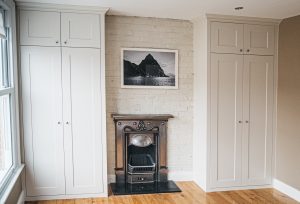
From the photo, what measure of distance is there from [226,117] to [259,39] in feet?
3.82

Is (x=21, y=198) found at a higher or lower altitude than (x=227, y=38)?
lower

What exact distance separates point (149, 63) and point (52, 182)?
201 cm

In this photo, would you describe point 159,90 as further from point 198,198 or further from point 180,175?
point 198,198

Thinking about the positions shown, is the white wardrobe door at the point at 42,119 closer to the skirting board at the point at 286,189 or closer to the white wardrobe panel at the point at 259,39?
the white wardrobe panel at the point at 259,39

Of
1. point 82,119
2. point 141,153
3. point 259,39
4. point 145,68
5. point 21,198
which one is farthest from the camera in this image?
point 141,153

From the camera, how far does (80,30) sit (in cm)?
363

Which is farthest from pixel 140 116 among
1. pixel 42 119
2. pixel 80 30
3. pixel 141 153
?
pixel 80 30

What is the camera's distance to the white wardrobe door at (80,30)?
3.59 m

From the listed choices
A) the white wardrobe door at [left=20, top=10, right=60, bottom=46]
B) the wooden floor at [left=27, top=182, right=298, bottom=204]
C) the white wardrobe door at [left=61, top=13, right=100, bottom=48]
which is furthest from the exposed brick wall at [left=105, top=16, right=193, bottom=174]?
the white wardrobe door at [left=20, top=10, right=60, bottom=46]

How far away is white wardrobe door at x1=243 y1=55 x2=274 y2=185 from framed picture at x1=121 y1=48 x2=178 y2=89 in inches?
40.0

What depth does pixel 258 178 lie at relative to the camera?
419 centimetres

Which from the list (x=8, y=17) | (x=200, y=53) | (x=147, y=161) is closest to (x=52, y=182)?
(x=147, y=161)

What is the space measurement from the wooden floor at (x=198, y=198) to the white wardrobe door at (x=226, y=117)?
0.22m

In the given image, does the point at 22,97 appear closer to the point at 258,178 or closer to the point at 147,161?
the point at 147,161
